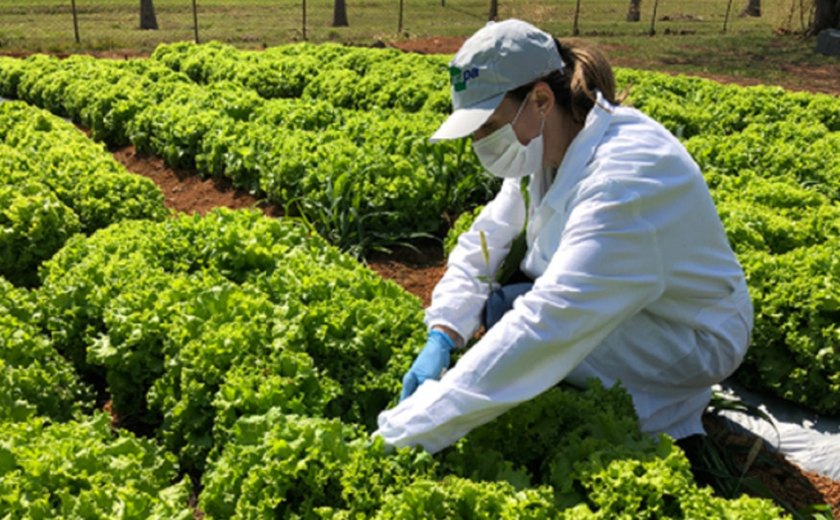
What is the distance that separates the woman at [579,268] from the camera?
11.4 ft

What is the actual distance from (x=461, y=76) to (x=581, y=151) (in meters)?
0.64

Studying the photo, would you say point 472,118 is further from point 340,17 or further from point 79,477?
point 340,17

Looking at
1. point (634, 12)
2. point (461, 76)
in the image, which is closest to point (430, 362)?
point (461, 76)

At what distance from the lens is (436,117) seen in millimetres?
10516

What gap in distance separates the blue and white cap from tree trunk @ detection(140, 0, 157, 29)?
2989 centimetres

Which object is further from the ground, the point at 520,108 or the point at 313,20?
the point at 520,108

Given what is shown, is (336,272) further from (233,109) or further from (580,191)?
(233,109)

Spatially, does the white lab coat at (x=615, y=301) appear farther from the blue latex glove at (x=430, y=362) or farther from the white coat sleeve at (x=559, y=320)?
the blue latex glove at (x=430, y=362)

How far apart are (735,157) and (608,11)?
122ft

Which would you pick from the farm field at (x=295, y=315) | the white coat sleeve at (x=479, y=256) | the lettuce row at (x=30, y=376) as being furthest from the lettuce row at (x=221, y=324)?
the white coat sleeve at (x=479, y=256)

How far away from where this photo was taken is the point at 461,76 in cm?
382

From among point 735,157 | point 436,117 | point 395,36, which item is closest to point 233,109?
point 436,117

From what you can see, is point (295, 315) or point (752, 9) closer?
point (295, 315)

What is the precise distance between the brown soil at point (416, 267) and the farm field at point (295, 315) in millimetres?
29
